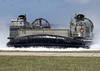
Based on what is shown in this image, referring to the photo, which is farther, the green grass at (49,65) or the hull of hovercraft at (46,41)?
the hull of hovercraft at (46,41)

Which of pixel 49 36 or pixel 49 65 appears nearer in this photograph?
pixel 49 65

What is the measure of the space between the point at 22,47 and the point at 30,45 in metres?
1.17

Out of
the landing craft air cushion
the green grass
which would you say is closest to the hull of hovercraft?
the landing craft air cushion

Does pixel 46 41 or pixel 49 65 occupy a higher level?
pixel 46 41

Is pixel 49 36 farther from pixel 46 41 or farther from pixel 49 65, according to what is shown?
pixel 49 65

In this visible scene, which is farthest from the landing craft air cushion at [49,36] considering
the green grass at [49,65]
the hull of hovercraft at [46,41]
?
the green grass at [49,65]

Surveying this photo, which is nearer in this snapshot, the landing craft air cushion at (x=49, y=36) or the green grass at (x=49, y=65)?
the green grass at (x=49, y=65)

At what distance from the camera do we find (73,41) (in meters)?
24.7

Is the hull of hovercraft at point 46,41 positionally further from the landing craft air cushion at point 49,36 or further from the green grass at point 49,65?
the green grass at point 49,65

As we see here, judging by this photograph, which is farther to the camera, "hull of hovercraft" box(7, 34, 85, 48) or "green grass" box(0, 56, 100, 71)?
"hull of hovercraft" box(7, 34, 85, 48)

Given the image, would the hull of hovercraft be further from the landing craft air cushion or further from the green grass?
the green grass

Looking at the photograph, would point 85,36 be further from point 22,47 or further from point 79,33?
point 22,47

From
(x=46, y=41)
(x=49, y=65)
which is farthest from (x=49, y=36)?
(x=49, y=65)

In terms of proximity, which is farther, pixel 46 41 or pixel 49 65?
pixel 46 41
